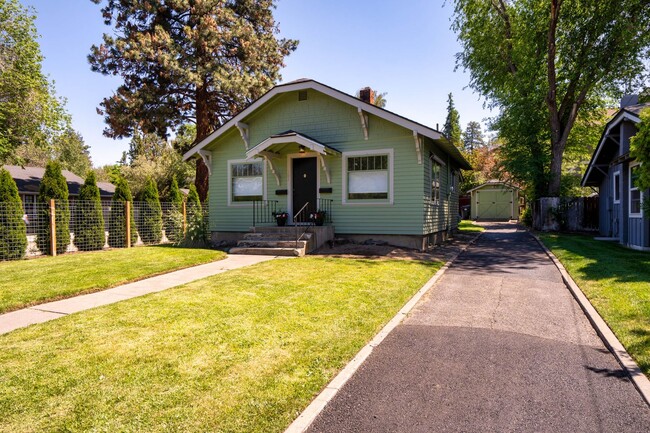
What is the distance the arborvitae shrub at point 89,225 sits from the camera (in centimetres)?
1277

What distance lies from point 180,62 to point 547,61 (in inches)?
769

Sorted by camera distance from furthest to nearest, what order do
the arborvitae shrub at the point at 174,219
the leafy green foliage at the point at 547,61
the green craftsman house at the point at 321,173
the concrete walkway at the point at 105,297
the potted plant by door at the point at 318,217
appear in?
the leafy green foliage at the point at 547,61 < the arborvitae shrub at the point at 174,219 < the potted plant by door at the point at 318,217 < the green craftsman house at the point at 321,173 < the concrete walkway at the point at 105,297

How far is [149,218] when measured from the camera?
1523cm

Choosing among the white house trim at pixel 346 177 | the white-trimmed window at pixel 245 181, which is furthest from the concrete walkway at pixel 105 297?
the white-trimmed window at pixel 245 181

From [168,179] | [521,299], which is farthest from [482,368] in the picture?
[168,179]

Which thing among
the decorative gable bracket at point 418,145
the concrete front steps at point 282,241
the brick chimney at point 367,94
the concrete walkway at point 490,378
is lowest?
the concrete walkway at point 490,378

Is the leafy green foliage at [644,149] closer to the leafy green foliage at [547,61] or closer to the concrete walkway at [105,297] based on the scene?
the concrete walkway at [105,297]

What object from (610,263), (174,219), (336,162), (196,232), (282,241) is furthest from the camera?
(174,219)

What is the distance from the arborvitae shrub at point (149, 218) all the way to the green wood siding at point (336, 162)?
8.90ft

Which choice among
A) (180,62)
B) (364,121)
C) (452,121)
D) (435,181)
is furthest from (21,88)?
(452,121)

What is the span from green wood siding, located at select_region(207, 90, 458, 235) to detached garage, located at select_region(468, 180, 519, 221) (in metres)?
24.7

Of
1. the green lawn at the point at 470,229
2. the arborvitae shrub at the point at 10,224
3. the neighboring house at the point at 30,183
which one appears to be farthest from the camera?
the neighboring house at the point at 30,183

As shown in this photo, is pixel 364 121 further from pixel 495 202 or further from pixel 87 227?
pixel 495 202

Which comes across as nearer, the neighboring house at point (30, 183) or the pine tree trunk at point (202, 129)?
the pine tree trunk at point (202, 129)
